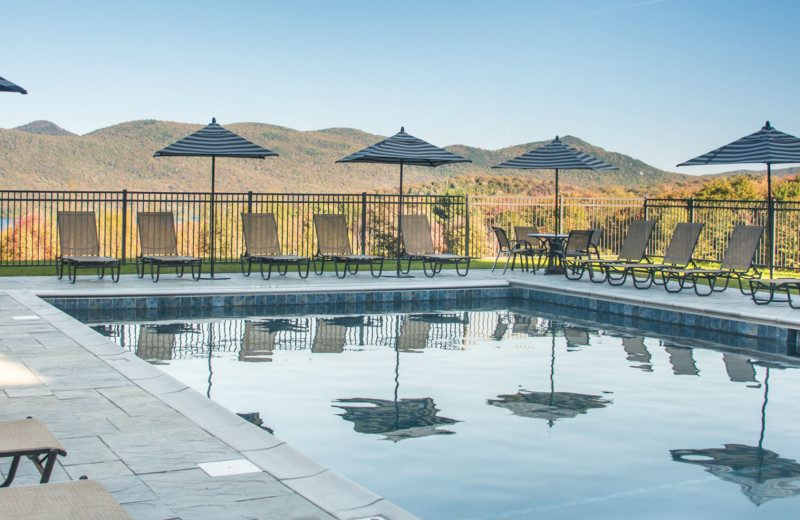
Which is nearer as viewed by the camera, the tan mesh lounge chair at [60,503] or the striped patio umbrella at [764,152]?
the tan mesh lounge chair at [60,503]

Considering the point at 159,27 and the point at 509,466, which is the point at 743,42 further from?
the point at 509,466

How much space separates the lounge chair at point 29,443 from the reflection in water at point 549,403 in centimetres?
331

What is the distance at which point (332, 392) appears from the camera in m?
5.74

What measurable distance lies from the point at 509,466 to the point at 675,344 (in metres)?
4.37

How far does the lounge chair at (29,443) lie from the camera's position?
7.12 ft

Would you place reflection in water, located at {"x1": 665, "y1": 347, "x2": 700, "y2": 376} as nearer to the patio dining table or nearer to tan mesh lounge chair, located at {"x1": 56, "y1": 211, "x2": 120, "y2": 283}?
the patio dining table

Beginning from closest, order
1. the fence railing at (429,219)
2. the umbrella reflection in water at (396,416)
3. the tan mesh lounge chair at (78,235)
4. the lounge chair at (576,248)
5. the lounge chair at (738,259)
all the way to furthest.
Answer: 1. the umbrella reflection in water at (396,416)
2. the lounge chair at (738,259)
3. the tan mesh lounge chair at (78,235)
4. the lounge chair at (576,248)
5. the fence railing at (429,219)

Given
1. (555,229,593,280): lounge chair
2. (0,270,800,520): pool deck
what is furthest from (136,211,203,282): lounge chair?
(555,229,593,280): lounge chair

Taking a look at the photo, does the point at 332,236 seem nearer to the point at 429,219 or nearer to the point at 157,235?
the point at 157,235

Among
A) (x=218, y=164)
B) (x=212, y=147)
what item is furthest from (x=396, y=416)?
(x=218, y=164)

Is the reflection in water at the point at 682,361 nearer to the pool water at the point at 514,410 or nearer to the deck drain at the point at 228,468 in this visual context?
the pool water at the point at 514,410

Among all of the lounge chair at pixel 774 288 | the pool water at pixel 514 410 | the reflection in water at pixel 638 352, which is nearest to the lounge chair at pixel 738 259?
the lounge chair at pixel 774 288

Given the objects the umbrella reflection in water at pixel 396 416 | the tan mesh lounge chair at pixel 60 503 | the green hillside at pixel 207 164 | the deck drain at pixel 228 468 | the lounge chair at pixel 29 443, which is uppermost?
the green hillside at pixel 207 164

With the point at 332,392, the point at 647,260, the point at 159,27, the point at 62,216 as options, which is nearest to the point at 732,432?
the point at 332,392
